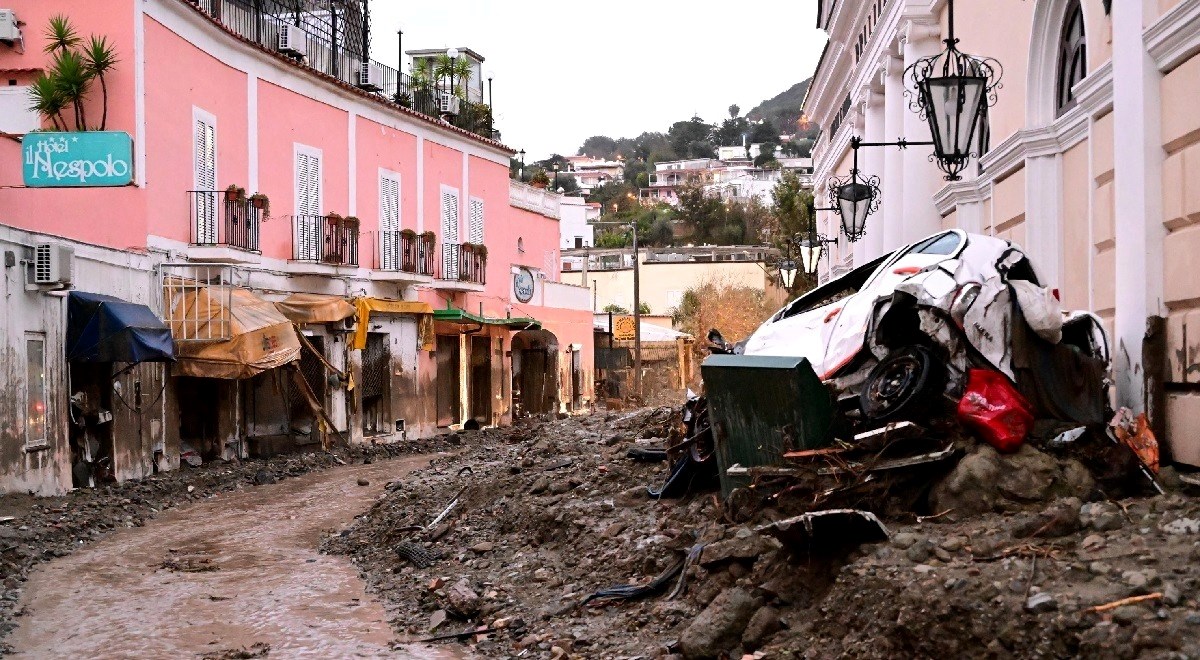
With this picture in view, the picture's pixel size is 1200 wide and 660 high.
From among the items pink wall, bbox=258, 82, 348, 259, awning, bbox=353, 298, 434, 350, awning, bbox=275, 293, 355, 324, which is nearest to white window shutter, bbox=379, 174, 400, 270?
awning, bbox=353, 298, 434, 350

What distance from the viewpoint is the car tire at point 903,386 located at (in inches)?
322

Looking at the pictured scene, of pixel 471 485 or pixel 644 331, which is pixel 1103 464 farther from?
pixel 644 331

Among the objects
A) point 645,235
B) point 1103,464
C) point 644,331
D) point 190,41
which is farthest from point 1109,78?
point 645,235

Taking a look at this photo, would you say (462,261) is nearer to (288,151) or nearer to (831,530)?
(288,151)

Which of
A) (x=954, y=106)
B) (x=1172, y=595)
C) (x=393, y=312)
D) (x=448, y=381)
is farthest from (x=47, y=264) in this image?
(x=448, y=381)

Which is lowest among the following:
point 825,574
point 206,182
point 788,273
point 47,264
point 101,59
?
point 825,574

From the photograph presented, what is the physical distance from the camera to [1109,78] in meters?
9.50

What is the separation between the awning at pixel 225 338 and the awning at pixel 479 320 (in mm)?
10070

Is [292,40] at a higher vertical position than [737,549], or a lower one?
higher

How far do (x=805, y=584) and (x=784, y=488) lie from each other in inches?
44.3

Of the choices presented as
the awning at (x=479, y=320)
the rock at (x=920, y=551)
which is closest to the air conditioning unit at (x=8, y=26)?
the awning at (x=479, y=320)

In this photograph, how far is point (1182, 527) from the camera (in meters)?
6.24

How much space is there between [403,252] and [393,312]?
7.19 feet

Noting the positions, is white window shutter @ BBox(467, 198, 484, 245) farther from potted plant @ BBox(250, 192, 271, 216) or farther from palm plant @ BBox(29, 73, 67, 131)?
palm plant @ BBox(29, 73, 67, 131)
